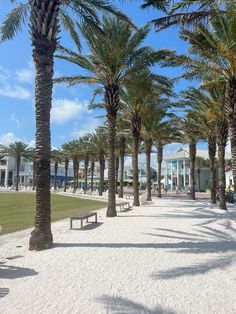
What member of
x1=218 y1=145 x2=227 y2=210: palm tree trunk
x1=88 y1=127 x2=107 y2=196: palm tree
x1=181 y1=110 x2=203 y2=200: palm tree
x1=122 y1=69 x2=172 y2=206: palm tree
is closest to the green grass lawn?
x1=122 y1=69 x2=172 y2=206: palm tree

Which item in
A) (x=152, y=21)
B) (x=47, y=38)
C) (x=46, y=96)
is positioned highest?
(x=152, y=21)

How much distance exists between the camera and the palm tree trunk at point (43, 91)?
34.6 ft

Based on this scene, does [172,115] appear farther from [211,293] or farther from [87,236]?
[211,293]

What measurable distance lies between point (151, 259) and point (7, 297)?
3.56 metres

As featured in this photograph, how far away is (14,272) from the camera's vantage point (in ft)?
25.2

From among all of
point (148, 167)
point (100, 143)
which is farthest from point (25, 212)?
point (100, 143)

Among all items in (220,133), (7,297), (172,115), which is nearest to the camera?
(7,297)

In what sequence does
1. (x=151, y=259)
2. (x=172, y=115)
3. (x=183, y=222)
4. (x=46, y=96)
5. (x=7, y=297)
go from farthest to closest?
(x=172, y=115) < (x=183, y=222) < (x=46, y=96) < (x=151, y=259) < (x=7, y=297)

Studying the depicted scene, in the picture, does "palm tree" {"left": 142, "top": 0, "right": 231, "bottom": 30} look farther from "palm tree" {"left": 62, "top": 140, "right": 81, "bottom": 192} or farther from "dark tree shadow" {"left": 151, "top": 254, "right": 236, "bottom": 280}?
"palm tree" {"left": 62, "top": 140, "right": 81, "bottom": 192}

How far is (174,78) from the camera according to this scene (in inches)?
794

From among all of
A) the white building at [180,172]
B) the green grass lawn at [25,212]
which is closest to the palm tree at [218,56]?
the green grass lawn at [25,212]

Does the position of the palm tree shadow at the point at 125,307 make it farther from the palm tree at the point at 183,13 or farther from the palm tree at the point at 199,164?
the palm tree at the point at 199,164

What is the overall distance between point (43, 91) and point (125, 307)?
264 inches

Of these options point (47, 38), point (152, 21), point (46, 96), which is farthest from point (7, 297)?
point (152, 21)
